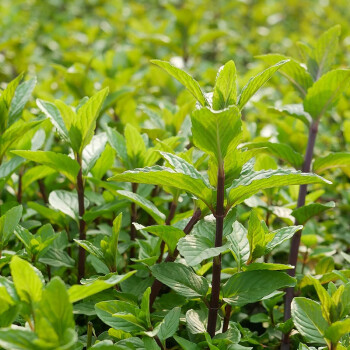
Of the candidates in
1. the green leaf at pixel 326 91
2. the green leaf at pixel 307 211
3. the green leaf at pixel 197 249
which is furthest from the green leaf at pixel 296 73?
the green leaf at pixel 197 249

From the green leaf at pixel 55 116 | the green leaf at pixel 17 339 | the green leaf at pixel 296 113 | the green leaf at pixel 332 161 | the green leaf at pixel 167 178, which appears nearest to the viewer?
the green leaf at pixel 17 339

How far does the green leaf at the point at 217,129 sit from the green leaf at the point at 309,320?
467mm

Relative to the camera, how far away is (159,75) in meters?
3.10

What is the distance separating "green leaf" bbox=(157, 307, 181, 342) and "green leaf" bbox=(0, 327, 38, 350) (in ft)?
1.25

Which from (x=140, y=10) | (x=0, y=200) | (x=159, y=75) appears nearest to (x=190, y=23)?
(x=159, y=75)

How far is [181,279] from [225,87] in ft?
1.75

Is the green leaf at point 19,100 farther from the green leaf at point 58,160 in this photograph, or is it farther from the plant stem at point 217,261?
the plant stem at point 217,261

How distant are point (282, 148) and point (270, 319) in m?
0.58

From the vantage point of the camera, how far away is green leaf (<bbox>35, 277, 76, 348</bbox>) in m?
1.03

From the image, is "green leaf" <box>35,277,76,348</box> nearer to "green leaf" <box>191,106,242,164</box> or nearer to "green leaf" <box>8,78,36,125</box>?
"green leaf" <box>191,106,242,164</box>

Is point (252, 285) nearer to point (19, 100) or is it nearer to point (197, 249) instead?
point (197, 249)

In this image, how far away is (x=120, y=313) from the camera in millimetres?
1271

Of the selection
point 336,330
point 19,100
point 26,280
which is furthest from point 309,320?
point 19,100

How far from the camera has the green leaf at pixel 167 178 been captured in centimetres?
121
